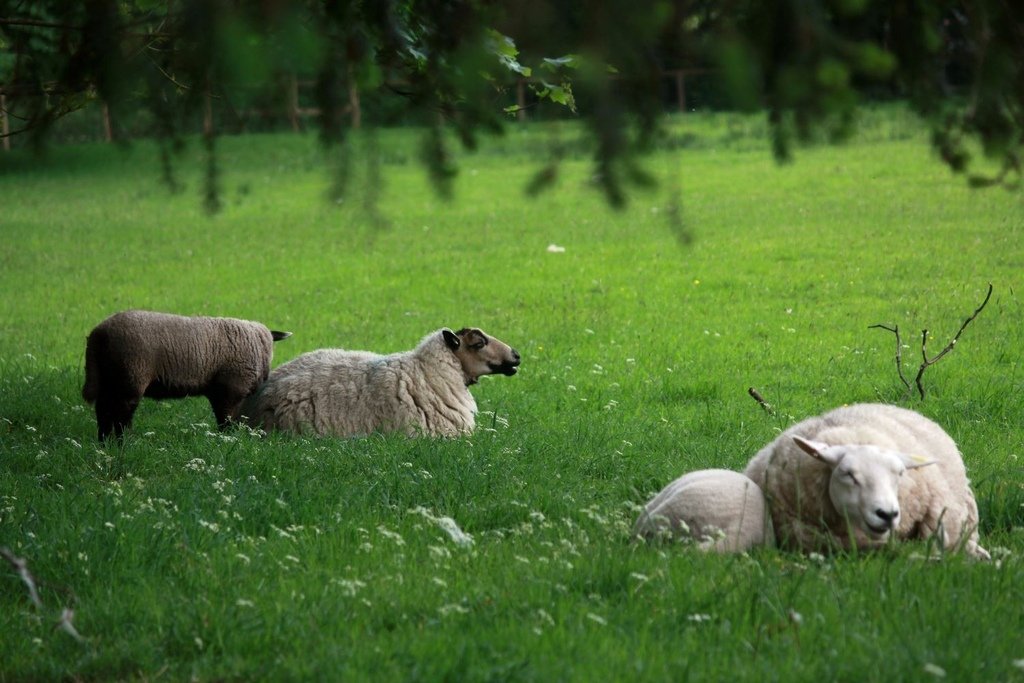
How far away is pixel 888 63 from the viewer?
11.7 ft

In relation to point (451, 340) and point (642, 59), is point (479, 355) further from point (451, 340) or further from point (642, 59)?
point (642, 59)

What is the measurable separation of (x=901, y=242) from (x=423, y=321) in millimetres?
8166

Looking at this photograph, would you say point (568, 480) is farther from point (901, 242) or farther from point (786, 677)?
point (901, 242)

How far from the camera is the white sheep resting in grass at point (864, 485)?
647 centimetres

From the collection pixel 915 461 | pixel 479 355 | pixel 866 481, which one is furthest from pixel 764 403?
pixel 866 481

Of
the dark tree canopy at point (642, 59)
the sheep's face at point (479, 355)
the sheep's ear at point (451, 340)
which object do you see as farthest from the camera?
the sheep's face at point (479, 355)

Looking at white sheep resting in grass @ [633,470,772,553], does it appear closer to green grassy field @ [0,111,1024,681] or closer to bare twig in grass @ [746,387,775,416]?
green grassy field @ [0,111,1024,681]

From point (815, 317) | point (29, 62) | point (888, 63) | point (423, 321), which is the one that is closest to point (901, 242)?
point (815, 317)

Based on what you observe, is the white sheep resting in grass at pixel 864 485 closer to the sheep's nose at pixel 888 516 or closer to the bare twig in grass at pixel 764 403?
the sheep's nose at pixel 888 516

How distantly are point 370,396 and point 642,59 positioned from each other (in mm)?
6975

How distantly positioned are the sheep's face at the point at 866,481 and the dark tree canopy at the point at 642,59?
2441 mm

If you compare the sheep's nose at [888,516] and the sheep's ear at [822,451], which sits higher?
the sheep's ear at [822,451]

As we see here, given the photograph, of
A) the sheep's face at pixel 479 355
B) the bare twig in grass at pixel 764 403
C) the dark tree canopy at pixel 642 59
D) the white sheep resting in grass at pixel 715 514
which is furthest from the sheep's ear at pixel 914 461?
the sheep's face at pixel 479 355

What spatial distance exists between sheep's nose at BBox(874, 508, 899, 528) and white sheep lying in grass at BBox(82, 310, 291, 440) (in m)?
5.87
